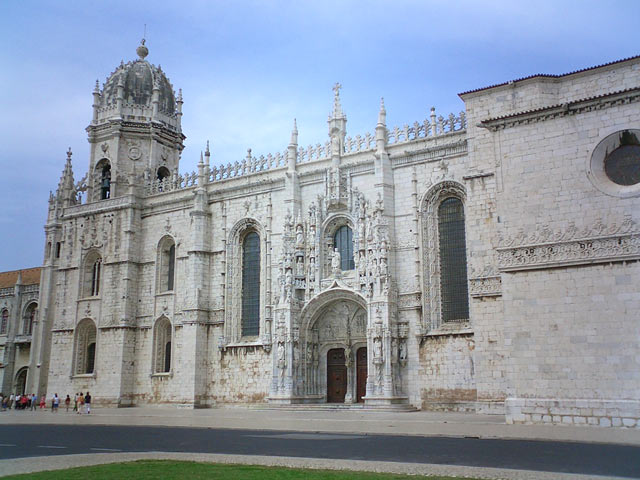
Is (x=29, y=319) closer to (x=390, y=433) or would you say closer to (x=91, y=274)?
(x=91, y=274)

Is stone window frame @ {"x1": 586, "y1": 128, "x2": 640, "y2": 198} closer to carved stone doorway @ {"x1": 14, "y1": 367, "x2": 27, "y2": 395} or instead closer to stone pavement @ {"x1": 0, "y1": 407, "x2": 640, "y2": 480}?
stone pavement @ {"x1": 0, "y1": 407, "x2": 640, "y2": 480}

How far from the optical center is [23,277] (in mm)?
54219

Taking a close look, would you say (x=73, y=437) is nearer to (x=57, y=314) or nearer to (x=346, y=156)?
(x=346, y=156)

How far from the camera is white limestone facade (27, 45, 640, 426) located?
19031 millimetres

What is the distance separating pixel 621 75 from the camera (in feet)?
74.8

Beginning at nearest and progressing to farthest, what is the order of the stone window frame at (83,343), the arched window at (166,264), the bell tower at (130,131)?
1. the arched window at (166,264)
2. the stone window frame at (83,343)
3. the bell tower at (130,131)

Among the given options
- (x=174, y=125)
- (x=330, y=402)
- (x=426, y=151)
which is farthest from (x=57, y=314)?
(x=426, y=151)

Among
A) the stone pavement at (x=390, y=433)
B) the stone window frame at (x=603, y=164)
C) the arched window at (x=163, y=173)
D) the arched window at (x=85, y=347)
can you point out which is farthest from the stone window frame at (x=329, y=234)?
the arched window at (x=85, y=347)

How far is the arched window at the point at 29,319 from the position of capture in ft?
166

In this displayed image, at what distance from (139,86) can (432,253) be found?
25.4 m

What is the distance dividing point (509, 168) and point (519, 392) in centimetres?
705

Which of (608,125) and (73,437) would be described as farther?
(608,125)

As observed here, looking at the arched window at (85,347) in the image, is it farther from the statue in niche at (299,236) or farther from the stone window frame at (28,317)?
the statue in niche at (299,236)

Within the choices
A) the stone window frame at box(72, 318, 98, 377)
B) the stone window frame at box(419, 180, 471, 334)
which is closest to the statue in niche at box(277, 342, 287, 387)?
the stone window frame at box(419, 180, 471, 334)
